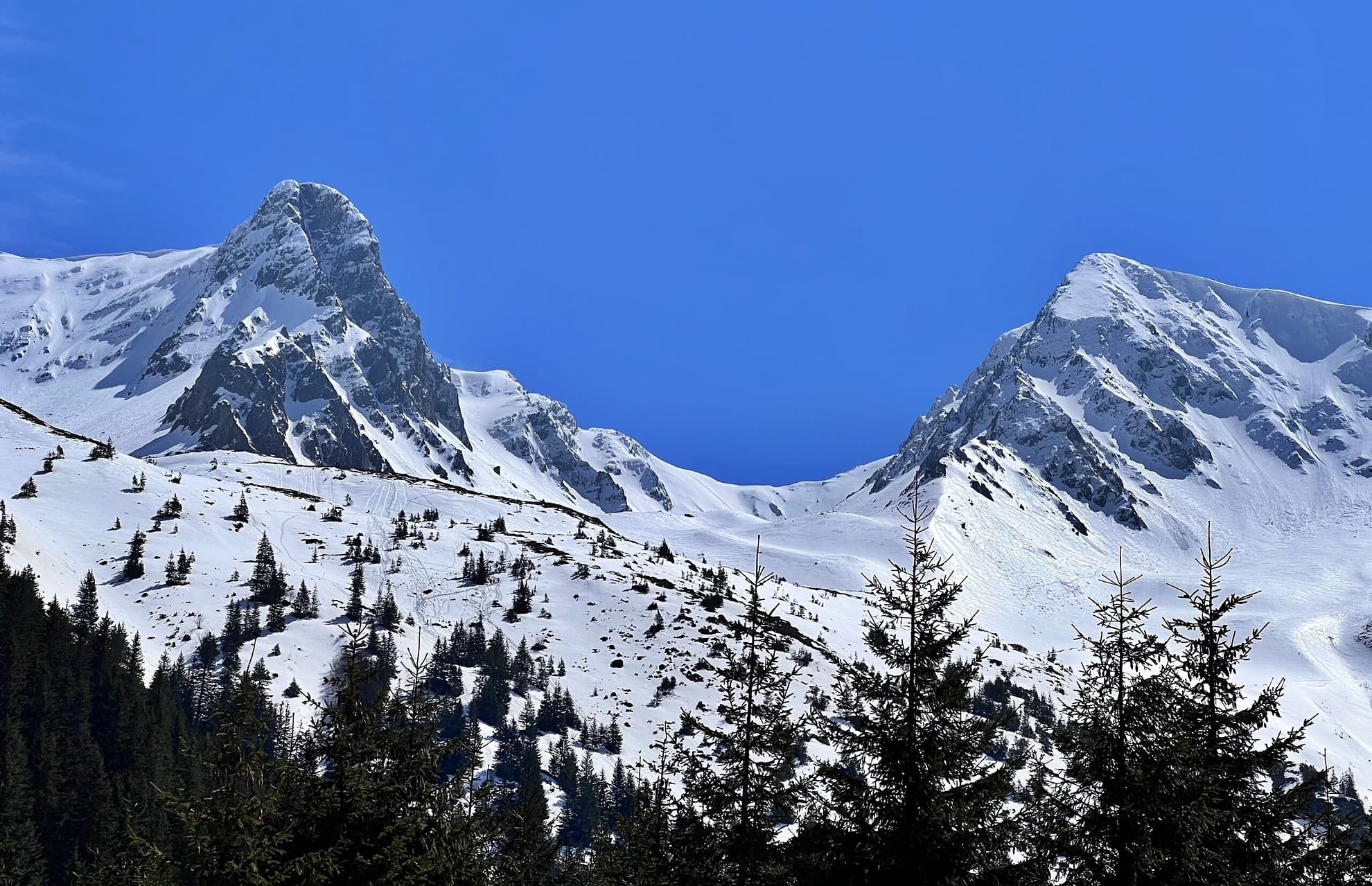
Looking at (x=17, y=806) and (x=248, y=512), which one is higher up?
(x=248, y=512)

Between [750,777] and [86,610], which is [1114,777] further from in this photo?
[86,610]

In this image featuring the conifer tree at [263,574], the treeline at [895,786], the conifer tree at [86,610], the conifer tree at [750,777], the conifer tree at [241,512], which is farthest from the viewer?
the conifer tree at [241,512]

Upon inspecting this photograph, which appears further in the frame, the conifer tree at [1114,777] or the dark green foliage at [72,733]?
the dark green foliage at [72,733]

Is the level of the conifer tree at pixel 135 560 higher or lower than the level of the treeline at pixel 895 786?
higher

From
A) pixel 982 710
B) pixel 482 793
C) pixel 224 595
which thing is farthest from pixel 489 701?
pixel 482 793

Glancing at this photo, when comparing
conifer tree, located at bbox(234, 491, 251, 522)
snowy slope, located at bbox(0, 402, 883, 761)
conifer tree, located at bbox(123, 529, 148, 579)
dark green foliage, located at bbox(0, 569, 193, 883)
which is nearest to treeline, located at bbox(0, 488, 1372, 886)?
dark green foliage, located at bbox(0, 569, 193, 883)

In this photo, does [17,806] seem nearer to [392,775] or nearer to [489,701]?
[489,701]

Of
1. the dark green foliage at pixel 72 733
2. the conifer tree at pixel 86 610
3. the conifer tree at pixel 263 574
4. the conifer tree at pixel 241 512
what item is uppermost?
the conifer tree at pixel 241 512

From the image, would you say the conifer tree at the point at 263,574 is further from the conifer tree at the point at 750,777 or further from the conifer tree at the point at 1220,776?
the conifer tree at the point at 1220,776

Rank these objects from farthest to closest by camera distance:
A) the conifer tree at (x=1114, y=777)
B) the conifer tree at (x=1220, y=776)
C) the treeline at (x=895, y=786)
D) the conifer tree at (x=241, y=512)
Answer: the conifer tree at (x=241, y=512) → the treeline at (x=895, y=786) → the conifer tree at (x=1220, y=776) → the conifer tree at (x=1114, y=777)

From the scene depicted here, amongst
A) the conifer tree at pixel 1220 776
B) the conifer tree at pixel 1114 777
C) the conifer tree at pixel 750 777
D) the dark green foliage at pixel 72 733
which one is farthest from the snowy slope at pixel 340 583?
the conifer tree at pixel 1114 777

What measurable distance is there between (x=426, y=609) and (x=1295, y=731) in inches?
5176

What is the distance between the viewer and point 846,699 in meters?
15.7

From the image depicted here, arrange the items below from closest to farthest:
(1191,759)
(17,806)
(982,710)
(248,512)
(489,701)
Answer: (1191,759) < (17,806) < (489,701) < (982,710) < (248,512)
